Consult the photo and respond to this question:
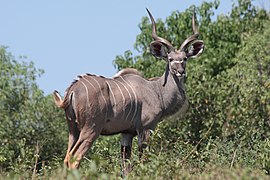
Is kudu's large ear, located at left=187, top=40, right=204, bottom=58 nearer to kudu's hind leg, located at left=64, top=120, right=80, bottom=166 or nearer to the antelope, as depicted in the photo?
the antelope

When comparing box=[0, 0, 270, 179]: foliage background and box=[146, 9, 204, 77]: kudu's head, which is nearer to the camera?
box=[146, 9, 204, 77]: kudu's head

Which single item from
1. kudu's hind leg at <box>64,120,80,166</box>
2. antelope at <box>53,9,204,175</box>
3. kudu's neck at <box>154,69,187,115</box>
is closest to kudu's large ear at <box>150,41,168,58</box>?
antelope at <box>53,9,204,175</box>

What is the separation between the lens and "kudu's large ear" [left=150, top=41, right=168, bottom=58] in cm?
996

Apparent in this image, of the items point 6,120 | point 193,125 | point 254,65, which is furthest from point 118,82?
point 6,120

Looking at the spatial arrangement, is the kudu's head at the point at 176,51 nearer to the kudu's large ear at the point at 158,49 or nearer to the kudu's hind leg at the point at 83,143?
the kudu's large ear at the point at 158,49

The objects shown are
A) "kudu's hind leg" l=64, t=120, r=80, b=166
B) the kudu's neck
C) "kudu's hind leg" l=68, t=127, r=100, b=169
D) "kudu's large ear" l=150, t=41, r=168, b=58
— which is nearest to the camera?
"kudu's hind leg" l=68, t=127, r=100, b=169

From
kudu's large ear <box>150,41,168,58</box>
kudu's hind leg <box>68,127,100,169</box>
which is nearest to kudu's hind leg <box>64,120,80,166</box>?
kudu's hind leg <box>68,127,100,169</box>

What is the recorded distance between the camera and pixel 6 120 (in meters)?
24.8

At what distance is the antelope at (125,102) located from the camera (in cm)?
830

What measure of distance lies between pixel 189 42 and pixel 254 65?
1288 centimetres

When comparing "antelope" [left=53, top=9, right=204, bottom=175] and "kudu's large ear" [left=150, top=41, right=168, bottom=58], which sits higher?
"kudu's large ear" [left=150, top=41, right=168, bottom=58]

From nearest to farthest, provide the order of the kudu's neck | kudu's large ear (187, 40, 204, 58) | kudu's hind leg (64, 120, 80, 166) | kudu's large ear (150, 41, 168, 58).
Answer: kudu's hind leg (64, 120, 80, 166), the kudu's neck, kudu's large ear (150, 41, 168, 58), kudu's large ear (187, 40, 204, 58)

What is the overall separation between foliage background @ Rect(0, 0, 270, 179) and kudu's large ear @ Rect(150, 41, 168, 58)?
0.80m

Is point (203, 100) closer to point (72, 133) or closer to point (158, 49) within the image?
point (158, 49)
